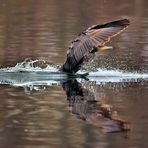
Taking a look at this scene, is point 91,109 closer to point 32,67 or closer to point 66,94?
point 66,94

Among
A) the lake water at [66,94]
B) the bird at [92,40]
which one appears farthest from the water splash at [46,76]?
the bird at [92,40]

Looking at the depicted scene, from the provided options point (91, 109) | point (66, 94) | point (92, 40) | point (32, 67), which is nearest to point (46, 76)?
point (92, 40)

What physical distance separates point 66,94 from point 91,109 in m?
1.40

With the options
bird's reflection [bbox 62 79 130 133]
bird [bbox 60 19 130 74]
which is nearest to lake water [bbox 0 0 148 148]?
bird's reflection [bbox 62 79 130 133]

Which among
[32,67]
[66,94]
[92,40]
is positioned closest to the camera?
[66,94]

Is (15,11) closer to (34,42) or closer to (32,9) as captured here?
(32,9)

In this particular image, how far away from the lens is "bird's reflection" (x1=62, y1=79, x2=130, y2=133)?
32.1ft

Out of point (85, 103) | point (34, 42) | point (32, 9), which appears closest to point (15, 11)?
point (32, 9)

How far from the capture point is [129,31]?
22969mm

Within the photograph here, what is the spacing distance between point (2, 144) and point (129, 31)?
14658 millimetres

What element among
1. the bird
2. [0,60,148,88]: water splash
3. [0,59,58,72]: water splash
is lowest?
[0,60,148,88]: water splash

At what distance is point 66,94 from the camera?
484 inches

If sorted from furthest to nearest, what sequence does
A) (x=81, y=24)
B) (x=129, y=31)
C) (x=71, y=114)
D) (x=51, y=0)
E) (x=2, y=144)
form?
(x=51, y=0), (x=81, y=24), (x=129, y=31), (x=71, y=114), (x=2, y=144)

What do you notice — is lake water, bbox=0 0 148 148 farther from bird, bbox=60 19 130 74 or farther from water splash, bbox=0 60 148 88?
bird, bbox=60 19 130 74
